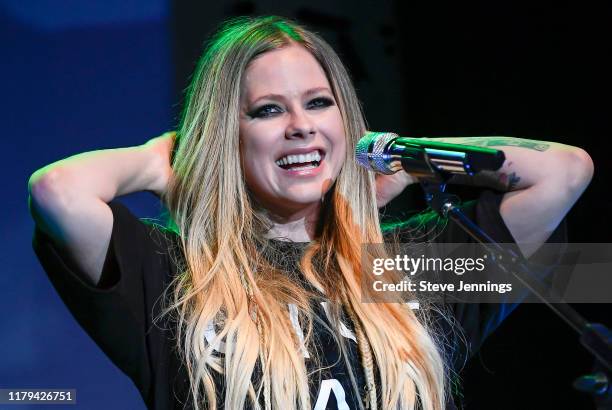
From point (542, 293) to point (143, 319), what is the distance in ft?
2.47

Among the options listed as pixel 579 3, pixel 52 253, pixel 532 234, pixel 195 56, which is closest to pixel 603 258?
pixel 532 234

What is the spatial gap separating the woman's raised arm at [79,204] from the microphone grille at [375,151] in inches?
19.1

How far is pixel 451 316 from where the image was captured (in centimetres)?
171

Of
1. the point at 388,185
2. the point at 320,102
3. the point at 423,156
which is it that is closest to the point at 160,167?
the point at 320,102

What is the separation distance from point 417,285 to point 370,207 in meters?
0.20

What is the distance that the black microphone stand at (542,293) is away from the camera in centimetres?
106

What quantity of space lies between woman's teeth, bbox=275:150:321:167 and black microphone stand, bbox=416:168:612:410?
0.45 meters

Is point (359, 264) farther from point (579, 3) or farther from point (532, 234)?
point (579, 3)

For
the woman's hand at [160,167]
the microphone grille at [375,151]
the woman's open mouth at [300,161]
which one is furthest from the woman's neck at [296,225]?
the microphone grille at [375,151]

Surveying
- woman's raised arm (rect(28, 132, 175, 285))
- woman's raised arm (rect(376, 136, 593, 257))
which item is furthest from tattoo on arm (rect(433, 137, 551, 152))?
woman's raised arm (rect(28, 132, 175, 285))

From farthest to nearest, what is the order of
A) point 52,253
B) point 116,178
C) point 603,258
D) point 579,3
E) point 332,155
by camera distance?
point 579,3 < point 603,258 < point 332,155 < point 116,178 < point 52,253

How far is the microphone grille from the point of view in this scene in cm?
126

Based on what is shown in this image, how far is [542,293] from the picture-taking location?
1.13m

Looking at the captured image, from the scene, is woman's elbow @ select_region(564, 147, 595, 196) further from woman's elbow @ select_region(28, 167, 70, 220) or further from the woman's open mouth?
woman's elbow @ select_region(28, 167, 70, 220)
